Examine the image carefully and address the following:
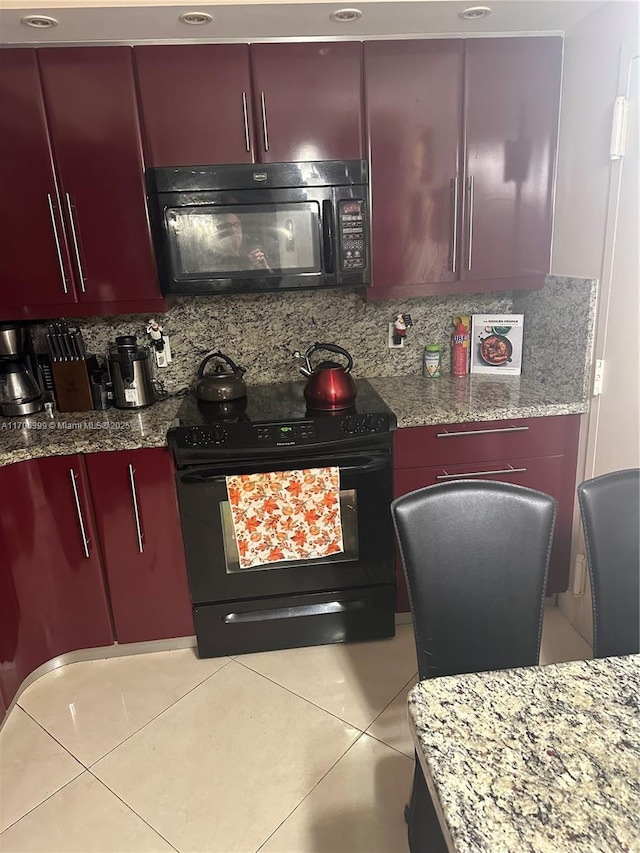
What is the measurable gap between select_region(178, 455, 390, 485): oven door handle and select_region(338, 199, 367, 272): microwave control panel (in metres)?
0.71

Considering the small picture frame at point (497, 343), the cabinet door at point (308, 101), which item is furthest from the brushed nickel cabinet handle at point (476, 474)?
the cabinet door at point (308, 101)

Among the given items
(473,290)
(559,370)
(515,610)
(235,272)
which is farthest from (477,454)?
(235,272)

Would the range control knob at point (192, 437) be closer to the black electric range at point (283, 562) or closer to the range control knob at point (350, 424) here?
the black electric range at point (283, 562)

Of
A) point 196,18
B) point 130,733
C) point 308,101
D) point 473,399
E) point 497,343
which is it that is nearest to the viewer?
point 196,18

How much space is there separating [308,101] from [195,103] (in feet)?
1.26

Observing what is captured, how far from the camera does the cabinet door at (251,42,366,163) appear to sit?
1.98 meters

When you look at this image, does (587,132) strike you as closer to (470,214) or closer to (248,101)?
(470,214)

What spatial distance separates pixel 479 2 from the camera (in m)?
1.78

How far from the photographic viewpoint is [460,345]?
8.32ft

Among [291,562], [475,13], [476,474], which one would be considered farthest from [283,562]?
[475,13]

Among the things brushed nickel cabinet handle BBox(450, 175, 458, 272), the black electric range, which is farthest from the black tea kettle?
brushed nickel cabinet handle BBox(450, 175, 458, 272)

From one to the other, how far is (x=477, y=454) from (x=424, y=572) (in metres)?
0.99

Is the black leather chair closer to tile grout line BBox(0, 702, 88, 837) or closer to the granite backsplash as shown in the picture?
tile grout line BBox(0, 702, 88, 837)

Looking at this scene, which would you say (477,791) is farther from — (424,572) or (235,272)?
(235,272)
